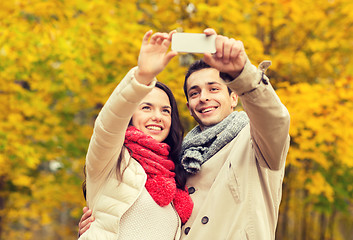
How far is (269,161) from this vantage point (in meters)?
2.05

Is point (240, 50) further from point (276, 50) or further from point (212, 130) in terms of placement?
point (276, 50)

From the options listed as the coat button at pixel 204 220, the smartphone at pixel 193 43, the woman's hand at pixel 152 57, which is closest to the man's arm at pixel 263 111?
the smartphone at pixel 193 43

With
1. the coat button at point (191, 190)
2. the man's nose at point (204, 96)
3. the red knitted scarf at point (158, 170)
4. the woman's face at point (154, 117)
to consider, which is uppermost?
the man's nose at point (204, 96)

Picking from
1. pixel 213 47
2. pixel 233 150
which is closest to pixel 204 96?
pixel 233 150

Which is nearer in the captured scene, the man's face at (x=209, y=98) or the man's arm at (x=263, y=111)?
the man's arm at (x=263, y=111)

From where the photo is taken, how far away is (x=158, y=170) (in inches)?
90.4

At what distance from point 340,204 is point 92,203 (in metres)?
5.18

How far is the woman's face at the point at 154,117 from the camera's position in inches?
98.3

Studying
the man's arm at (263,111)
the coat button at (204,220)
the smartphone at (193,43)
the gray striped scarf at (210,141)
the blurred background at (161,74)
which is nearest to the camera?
the smartphone at (193,43)

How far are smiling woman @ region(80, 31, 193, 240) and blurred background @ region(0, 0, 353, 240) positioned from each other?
2.50 meters

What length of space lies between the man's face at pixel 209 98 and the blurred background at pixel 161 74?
7.05 feet

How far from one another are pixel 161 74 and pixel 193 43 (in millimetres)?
3346

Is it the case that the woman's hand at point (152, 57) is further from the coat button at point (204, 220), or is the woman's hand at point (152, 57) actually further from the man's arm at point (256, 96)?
the coat button at point (204, 220)

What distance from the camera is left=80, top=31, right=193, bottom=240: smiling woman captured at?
6.03 ft
